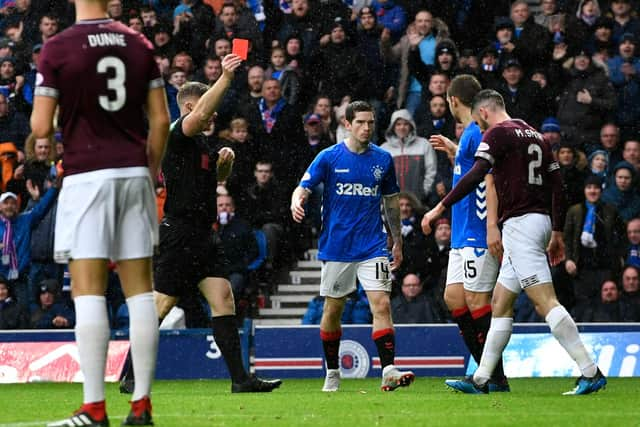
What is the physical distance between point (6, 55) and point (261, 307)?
20.8ft

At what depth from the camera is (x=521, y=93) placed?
61.2ft

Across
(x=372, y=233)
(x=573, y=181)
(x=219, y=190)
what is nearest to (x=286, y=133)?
(x=219, y=190)

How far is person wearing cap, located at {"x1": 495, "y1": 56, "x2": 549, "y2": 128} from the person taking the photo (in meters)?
18.5

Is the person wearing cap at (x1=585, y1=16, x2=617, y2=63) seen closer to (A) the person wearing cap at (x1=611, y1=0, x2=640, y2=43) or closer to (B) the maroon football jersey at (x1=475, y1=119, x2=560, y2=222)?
(A) the person wearing cap at (x1=611, y1=0, x2=640, y2=43)

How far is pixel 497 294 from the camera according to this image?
1093 centimetres

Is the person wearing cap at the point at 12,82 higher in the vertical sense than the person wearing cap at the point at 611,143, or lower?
higher

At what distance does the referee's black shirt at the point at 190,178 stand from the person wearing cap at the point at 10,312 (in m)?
6.50

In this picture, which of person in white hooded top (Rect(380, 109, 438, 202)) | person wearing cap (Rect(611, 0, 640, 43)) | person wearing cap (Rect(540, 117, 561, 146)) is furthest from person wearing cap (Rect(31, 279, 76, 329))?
person wearing cap (Rect(611, 0, 640, 43))

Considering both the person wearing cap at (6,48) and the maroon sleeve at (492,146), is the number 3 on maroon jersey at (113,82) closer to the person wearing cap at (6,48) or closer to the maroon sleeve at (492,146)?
the maroon sleeve at (492,146)

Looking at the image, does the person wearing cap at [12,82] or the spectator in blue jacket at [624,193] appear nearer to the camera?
the spectator in blue jacket at [624,193]

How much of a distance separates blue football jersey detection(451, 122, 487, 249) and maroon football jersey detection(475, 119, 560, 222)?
83 cm

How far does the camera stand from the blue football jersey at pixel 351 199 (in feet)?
39.3

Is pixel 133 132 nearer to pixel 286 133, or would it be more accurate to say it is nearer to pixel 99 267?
pixel 99 267

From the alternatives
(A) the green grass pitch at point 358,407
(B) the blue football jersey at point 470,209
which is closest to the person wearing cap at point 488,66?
(A) the green grass pitch at point 358,407
